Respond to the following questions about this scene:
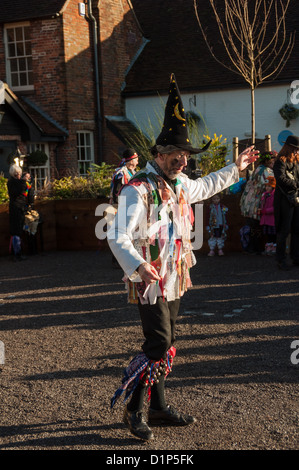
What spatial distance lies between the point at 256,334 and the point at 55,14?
1591 cm

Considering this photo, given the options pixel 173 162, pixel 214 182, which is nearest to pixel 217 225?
pixel 214 182

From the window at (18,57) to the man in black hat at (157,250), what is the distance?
1774 cm

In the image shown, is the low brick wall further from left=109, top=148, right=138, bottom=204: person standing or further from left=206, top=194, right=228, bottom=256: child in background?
left=109, top=148, right=138, bottom=204: person standing

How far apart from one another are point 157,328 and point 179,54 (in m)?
20.1

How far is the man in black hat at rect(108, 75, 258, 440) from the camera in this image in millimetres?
4102

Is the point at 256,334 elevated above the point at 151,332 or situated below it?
below

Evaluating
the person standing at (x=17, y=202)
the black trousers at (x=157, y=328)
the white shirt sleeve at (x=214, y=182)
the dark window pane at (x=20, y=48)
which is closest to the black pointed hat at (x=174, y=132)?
the white shirt sleeve at (x=214, y=182)

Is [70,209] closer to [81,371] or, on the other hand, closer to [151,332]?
[81,371]

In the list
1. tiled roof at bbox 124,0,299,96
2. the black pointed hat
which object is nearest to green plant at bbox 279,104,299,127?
tiled roof at bbox 124,0,299,96

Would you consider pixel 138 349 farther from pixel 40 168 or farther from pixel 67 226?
pixel 40 168

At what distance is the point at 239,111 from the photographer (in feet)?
69.3

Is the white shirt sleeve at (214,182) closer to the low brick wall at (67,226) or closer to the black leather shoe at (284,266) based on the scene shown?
the black leather shoe at (284,266)

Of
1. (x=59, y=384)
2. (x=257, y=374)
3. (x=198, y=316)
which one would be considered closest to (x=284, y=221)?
(x=198, y=316)

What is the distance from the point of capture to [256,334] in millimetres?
6453
